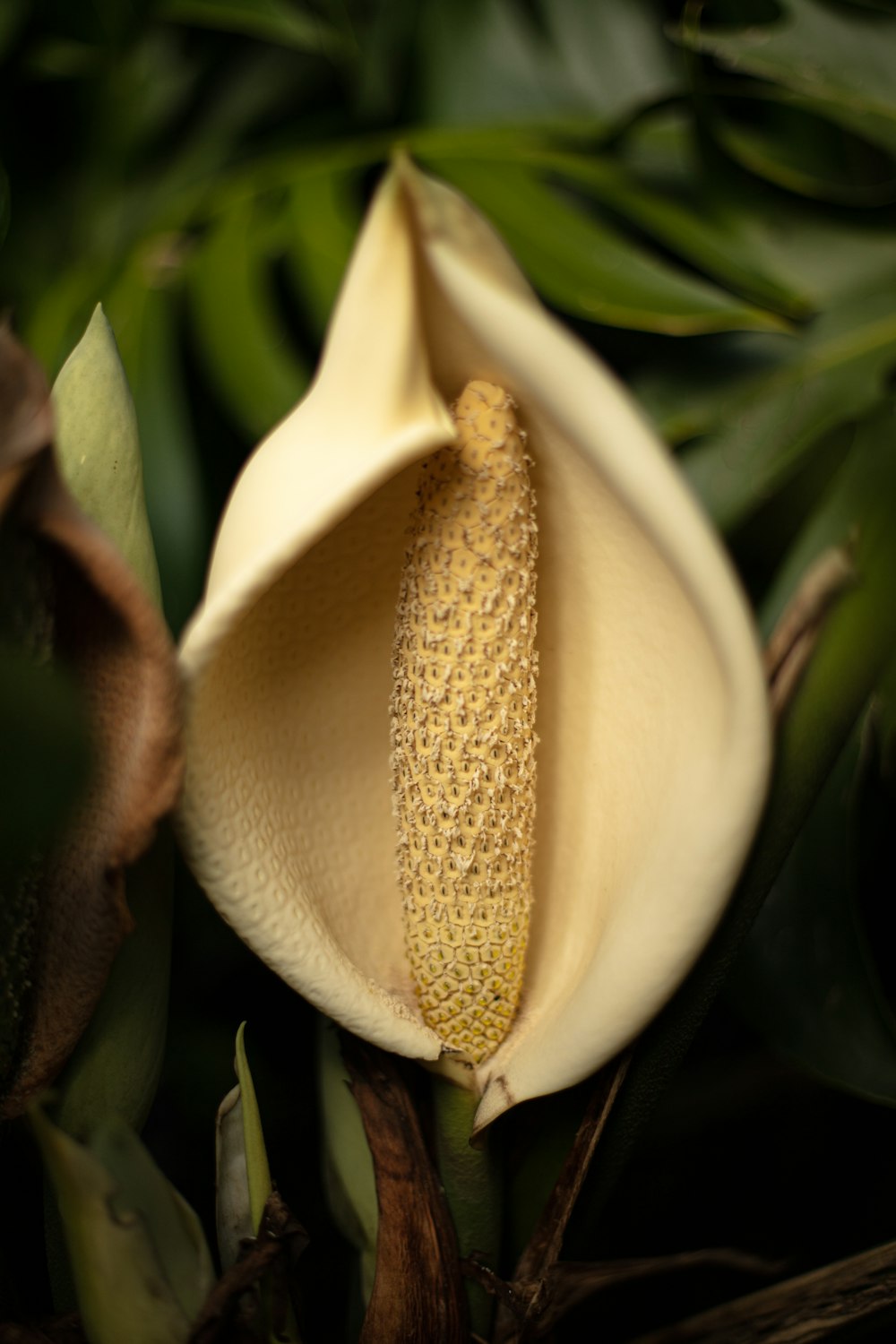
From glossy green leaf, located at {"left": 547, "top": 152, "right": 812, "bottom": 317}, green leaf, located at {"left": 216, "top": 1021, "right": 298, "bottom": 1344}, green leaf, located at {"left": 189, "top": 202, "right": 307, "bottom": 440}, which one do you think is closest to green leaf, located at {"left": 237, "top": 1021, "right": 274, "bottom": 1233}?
green leaf, located at {"left": 216, "top": 1021, "right": 298, "bottom": 1344}

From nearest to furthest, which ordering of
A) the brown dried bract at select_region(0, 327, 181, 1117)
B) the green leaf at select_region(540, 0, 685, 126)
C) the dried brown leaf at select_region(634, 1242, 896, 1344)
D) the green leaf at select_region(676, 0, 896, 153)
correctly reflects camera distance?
the brown dried bract at select_region(0, 327, 181, 1117), the dried brown leaf at select_region(634, 1242, 896, 1344), the green leaf at select_region(676, 0, 896, 153), the green leaf at select_region(540, 0, 685, 126)

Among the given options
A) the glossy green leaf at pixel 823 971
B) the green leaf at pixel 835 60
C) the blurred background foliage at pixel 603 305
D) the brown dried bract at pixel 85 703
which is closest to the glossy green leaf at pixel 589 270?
the blurred background foliage at pixel 603 305

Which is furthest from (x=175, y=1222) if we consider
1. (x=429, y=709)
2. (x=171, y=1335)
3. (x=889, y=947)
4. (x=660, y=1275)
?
(x=889, y=947)

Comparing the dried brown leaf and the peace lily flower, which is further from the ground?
the peace lily flower

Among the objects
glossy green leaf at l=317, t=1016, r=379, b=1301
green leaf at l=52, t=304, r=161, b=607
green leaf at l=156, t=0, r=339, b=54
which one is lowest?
glossy green leaf at l=317, t=1016, r=379, b=1301

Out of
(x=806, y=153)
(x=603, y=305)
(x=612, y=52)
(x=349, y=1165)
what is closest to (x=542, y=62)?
(x=612, y=52)

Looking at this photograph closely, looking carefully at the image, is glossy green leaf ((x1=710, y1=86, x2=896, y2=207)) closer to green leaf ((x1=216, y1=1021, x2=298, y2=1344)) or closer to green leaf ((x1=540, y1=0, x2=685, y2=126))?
green leaf ((x1=540, y1=0, x2=685, y2=126))
